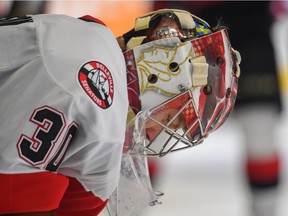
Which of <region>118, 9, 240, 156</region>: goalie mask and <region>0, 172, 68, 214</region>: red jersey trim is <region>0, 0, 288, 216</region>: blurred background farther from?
<region>0, 172, 68, 214</region>: red jersey trim

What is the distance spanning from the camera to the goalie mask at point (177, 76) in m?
1.40

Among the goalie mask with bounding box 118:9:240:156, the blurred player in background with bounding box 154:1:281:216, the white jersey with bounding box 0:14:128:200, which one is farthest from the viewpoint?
the blurred player in background with bounding box 154:1:281:216

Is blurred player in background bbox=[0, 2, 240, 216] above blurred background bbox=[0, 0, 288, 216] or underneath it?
above

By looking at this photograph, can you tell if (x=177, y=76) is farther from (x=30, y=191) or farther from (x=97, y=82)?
(x=30, y=191)

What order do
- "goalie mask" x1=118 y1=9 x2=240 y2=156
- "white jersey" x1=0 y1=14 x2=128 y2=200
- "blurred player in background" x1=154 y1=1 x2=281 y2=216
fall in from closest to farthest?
1. "white jersey" x1=0 y1=14 x2=128 y2=200
2. "goalie mask" x1=118 y1=9 x2=240 y2=156
3. "blurred player in background" x1=154 y1=1 x2=281 y2=216

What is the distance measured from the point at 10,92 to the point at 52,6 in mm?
1945

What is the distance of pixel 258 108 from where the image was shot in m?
2.59

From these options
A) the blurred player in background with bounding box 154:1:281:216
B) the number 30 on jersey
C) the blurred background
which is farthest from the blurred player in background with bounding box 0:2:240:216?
the blurred player in background with bounding box 154:1:281:216

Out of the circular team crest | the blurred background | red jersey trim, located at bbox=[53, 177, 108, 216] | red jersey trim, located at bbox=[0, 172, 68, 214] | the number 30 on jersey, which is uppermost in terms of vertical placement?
the circular team crest

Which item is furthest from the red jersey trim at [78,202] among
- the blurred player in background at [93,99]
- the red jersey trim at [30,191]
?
the red jersey trim at [30,191]

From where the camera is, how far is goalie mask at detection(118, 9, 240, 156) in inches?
55.0

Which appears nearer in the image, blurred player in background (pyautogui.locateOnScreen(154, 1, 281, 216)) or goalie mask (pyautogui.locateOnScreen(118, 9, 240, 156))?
goalie mask (pyautogui.locateOnScreen(118, 9, 240, 156))

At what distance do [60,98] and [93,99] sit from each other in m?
0.06

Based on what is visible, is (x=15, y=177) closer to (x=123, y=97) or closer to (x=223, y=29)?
(x=123, y=97)
